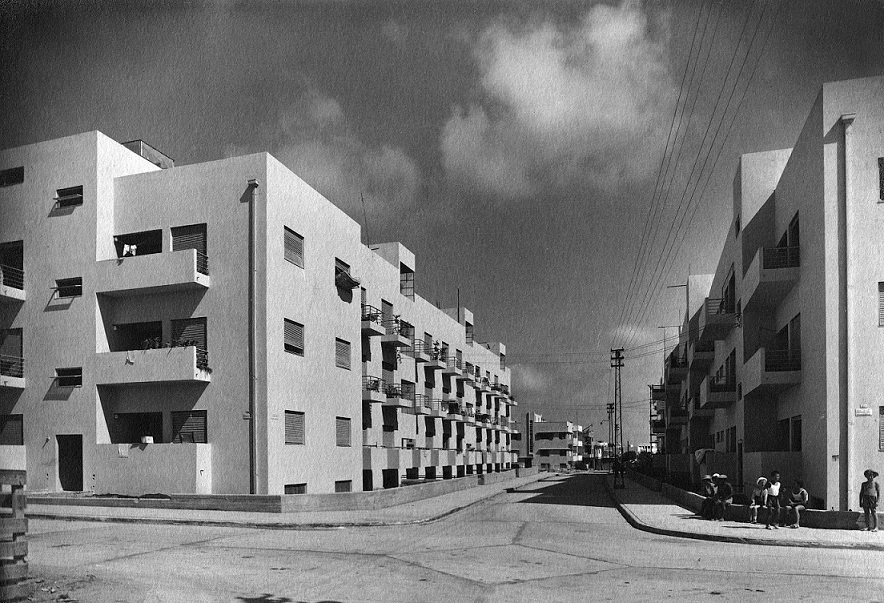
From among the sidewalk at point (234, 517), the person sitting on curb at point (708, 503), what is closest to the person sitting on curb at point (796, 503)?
the person sitting on curb at point (708, 503)

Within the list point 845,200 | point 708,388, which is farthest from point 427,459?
point 845,200

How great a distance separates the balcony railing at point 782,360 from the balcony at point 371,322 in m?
17.7

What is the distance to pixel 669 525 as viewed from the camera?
2144 centimetres

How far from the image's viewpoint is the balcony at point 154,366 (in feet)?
85.6

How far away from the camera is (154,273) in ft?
87.5

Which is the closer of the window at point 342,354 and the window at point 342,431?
the window at point 342,431

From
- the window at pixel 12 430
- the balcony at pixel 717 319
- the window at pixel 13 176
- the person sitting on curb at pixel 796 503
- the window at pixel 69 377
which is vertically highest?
the window at pixel 13 176

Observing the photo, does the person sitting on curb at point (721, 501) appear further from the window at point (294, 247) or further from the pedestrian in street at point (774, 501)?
the window at point (294, 247)

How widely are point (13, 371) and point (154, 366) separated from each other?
546 cm

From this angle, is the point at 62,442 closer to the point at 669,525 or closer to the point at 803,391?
the point at 669,525

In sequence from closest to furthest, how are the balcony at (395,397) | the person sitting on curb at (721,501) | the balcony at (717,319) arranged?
the person sitting on curb at (721,501) < the balcony at (717,319) < the balcony at (395,397)

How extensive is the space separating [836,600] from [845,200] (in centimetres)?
1421

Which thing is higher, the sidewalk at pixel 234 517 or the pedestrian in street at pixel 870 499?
the pedestrian in street at pixel 870 499

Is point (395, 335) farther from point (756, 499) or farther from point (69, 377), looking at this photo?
point (756, 499)
